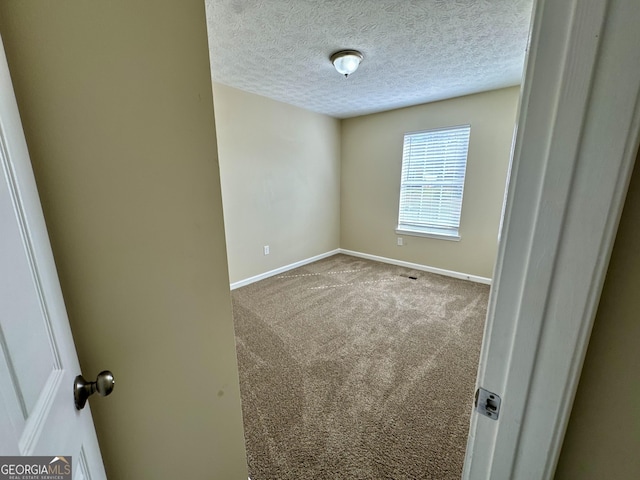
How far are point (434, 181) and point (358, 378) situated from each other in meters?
2.88

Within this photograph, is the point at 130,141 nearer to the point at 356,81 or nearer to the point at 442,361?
the point at 442,361

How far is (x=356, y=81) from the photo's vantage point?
267 cm

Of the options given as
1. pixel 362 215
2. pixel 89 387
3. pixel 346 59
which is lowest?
pixel 362 215

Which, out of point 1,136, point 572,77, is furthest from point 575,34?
point 1,136

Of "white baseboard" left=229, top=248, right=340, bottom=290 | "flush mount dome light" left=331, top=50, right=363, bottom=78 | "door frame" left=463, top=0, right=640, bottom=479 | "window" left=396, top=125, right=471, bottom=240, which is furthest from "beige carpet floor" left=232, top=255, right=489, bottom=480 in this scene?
"flush mount dome light" left=331, top=50, right=363, bottom=78

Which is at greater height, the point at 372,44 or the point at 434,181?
the point at 372,44

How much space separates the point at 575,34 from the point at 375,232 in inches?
160

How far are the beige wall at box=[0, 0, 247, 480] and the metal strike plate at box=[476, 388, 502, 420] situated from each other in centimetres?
79

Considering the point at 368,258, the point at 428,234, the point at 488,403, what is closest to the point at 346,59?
the point at 488,403

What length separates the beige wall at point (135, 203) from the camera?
21.4 inches

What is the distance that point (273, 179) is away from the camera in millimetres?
3561

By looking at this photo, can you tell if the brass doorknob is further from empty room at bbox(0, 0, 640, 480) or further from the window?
the window

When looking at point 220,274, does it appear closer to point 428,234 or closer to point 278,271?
point 278,271

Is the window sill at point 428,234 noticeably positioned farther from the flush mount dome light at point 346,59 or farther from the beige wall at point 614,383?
the beige wall at point 614,383
